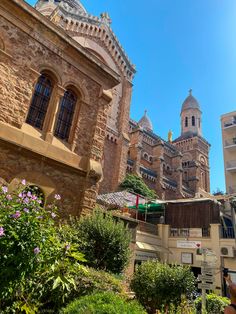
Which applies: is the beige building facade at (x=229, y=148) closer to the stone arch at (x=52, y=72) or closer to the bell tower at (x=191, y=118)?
the stone arch at (x=52, y=72)

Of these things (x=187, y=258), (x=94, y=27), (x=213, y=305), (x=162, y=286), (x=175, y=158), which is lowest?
(x=213, y=305)

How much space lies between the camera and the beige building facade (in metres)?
27.4

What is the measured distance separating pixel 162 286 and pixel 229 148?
79.6 ft

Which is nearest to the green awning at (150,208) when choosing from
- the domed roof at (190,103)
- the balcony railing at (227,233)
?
the balcony railing at (227,233)

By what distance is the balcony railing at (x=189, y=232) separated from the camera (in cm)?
1997

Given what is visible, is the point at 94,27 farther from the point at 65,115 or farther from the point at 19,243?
the point at 19,243

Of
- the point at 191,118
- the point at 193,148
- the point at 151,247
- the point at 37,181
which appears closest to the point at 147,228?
the point at 151,247

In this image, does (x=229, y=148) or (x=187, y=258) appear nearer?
(x=187, y=258)

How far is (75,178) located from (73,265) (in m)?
4.20

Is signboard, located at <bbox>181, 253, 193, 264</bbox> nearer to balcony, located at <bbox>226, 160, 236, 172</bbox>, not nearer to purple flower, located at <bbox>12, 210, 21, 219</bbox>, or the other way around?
balcony, located at <bbox>226, 160, 236, 172</bbox>

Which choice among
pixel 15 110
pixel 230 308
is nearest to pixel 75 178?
pixel 15 110

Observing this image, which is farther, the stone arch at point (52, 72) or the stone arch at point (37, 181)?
the stone arch at point (52, 72)

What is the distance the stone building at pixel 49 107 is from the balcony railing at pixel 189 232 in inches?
527

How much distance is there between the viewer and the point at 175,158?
2090 inches
